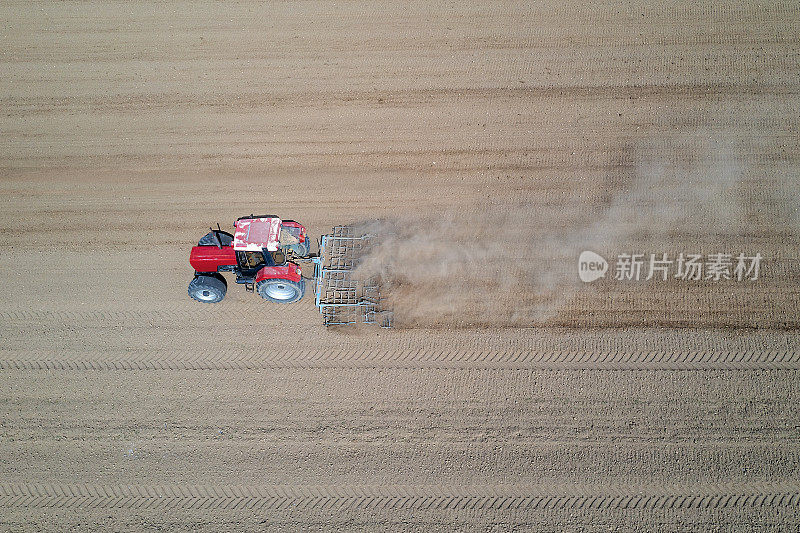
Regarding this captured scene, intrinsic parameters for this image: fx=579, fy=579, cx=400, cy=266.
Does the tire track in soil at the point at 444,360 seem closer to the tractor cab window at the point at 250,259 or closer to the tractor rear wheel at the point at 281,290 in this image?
the tractor rear wheel at the point at 281,290

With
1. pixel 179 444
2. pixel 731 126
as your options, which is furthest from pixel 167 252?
pixel 731 126

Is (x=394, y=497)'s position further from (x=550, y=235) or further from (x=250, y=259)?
(x=550, y=235)

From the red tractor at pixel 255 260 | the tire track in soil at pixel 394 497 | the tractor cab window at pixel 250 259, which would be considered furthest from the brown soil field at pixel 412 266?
the tractor cab window at pixel 250 259

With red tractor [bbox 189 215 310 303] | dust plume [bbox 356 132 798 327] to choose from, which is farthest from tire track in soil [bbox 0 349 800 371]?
red tractor [bbox 189 215 310 303]

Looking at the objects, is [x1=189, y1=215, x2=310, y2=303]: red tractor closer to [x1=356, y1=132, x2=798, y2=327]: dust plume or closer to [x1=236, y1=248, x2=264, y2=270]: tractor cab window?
[x1=236, y1=248, x2=264, y2=270]: tractor cab window

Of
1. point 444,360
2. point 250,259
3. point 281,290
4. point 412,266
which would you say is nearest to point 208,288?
point 250,259
